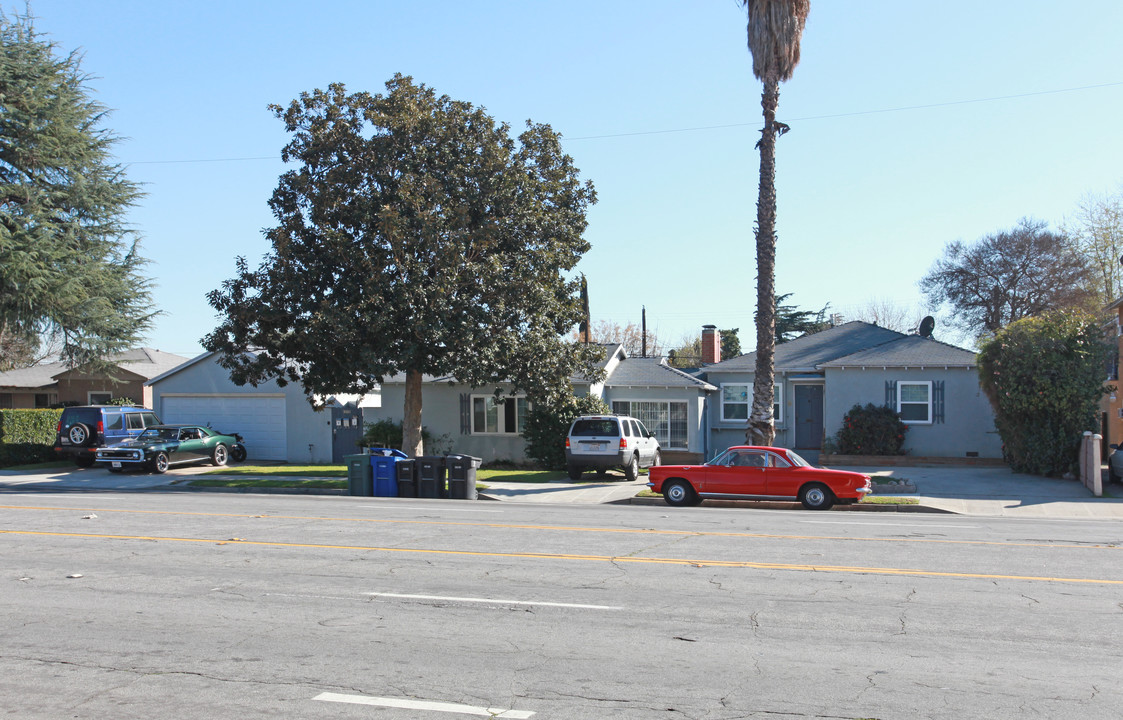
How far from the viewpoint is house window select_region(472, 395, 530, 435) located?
2936 cm

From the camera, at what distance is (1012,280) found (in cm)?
5012

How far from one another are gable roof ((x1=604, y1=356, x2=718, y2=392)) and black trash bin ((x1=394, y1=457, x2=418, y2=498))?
32.2 ft

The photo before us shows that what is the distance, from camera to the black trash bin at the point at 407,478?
2144 cm

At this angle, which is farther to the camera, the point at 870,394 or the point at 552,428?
the point at 870,394

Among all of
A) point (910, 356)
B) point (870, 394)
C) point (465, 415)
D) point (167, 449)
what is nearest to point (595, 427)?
point (465, 415)

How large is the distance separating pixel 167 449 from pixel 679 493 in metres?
16.8

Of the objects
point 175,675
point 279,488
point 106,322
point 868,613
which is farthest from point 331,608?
point 106,322

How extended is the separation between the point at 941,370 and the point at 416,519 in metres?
19.0

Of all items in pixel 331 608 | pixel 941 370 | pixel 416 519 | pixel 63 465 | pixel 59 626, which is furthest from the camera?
pixel 63 465

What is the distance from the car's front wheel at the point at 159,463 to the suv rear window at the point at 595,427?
12.9 meters

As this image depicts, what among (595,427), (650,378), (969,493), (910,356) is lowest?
(969,493)

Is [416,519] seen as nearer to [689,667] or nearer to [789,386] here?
[689,667]

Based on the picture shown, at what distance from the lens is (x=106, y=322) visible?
33.1 m

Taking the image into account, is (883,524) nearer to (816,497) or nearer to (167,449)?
(816,497)
